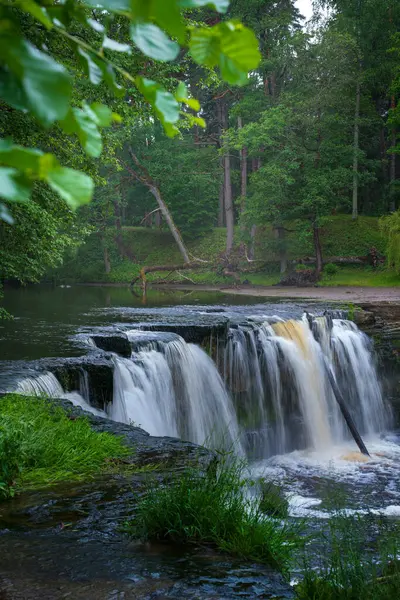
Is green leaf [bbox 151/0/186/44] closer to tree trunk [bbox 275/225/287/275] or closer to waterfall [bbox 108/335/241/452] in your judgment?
waterfall [bbox 108/335/241/452]

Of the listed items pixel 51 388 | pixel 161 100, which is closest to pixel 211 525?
pixel 161 100

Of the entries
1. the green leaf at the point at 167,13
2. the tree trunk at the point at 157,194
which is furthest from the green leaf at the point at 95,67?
the tree trunk at the point at 157,194

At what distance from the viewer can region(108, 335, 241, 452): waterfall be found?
35.8 feet

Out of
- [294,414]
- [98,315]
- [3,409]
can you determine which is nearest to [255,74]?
[98,315]

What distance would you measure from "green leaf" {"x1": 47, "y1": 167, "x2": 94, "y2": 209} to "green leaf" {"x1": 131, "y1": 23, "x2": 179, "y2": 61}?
29cm

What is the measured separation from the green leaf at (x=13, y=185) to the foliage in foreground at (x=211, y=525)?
3.75 m

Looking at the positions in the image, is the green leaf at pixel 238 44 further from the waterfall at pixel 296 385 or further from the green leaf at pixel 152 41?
the waterfall at pixel 296 385

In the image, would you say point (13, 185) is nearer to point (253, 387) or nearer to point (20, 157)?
point (20, 157)

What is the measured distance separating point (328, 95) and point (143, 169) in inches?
497

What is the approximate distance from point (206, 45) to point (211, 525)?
382cm

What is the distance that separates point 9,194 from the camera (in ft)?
3.34

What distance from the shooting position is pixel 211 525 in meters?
4.48

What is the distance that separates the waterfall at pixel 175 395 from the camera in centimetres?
1090

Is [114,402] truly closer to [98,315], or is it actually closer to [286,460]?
[286,460]
